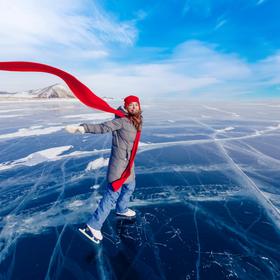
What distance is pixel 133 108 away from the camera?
240 cm

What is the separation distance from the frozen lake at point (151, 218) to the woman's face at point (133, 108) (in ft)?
4.58

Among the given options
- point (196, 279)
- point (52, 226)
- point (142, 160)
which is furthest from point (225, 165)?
point (52, 226)

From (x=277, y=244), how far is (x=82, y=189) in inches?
108

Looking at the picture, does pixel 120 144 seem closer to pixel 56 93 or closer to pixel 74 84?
pixel 74 84

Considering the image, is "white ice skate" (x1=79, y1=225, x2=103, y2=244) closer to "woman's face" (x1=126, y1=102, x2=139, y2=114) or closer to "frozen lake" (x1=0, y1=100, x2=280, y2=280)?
"frozen lake" (x1=0, y1=100, x2=280, y2=280)

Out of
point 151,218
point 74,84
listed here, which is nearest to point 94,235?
point 151,218

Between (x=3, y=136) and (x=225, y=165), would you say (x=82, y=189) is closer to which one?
(x=225, y=165)

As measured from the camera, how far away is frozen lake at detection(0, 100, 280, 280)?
7.36 ft

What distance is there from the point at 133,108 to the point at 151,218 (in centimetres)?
146

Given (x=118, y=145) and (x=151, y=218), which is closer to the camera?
(x=118, y=145)

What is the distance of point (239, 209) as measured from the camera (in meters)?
3.24

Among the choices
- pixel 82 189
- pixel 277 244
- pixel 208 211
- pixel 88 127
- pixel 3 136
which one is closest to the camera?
pixel 88 127

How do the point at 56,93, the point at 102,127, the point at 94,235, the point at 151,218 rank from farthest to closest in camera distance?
the point at 56,93 → the point at 151,218 → the point at 94,235 → the point at 102,127

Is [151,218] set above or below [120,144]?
below
